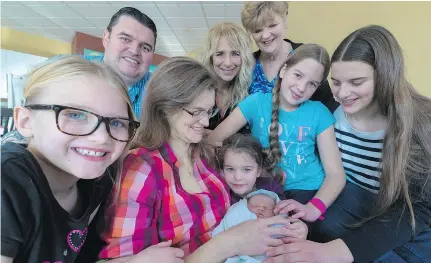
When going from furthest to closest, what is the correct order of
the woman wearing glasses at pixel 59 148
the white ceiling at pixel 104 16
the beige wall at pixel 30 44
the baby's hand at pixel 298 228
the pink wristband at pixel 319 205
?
the beige wall at pixel 30 44
the white ceiling at pixel 104 16
the pink wristband at pixel 319 205
the baby's hand at pixel 298 228
the woman wearing glasses at pixel 59 148

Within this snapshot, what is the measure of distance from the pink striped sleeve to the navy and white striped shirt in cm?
94

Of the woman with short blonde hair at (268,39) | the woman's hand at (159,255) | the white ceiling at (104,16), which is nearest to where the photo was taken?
the woman's hand at (159,255)

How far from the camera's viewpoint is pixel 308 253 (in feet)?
3.87

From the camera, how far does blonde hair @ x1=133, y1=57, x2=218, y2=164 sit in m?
1.23

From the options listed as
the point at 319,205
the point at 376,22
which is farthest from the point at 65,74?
the point at 376,22

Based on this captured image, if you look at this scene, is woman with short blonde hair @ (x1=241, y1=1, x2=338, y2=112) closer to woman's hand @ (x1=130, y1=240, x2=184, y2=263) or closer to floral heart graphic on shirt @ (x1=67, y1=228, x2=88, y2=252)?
woman's hand @ (x1=130, y1=240, x2=184, y2=263)

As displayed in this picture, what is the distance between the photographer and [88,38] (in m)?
6.68

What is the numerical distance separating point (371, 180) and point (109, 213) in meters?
1.16

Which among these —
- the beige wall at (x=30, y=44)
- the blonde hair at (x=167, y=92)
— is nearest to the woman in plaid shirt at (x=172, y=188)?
the blonde hair at (x=167, y=92)

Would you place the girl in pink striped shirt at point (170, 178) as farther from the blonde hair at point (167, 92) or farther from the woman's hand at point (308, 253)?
the woman's hand at point (308, 253)

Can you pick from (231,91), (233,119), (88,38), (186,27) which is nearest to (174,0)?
(186,27)

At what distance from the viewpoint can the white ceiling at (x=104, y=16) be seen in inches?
204

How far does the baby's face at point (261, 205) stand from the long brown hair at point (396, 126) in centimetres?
43

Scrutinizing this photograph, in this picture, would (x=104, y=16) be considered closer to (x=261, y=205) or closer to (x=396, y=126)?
(x=261, y=205)
